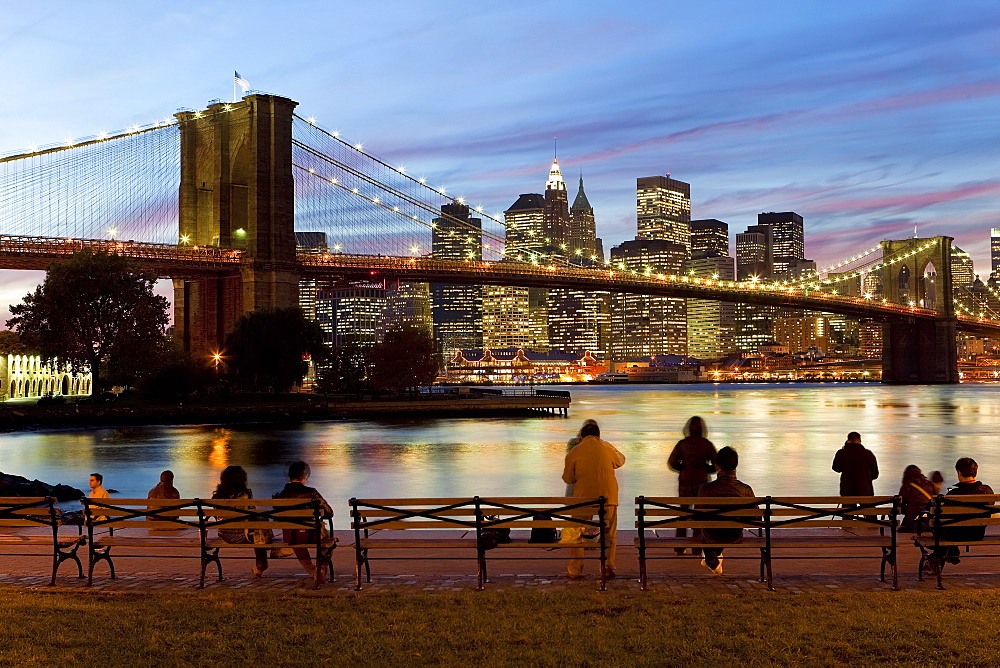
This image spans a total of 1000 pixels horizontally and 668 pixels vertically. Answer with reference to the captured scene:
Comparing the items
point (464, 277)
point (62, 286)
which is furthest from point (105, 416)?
point (464, 277)

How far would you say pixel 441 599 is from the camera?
324 inches

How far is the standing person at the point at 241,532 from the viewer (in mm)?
9297

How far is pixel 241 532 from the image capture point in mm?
10062

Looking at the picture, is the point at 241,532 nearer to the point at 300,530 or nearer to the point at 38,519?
the point at 300,530

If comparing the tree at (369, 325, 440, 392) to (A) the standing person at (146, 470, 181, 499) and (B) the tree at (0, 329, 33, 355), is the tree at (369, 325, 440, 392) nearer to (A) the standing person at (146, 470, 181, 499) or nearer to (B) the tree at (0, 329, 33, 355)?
(B) the tree at (0, 329, 33, 355)

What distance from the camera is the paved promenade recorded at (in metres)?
8.70

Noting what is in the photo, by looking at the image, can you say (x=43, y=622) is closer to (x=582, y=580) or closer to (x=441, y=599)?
(x=441, y=599)

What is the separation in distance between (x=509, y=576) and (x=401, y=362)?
6216 centimetres

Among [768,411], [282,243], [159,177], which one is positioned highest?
[159,177]

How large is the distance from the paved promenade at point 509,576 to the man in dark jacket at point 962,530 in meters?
0.17

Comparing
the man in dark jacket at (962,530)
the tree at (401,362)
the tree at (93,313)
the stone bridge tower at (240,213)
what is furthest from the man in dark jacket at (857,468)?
the tree at (401,362)

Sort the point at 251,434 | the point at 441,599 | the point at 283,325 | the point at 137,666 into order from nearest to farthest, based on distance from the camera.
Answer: the point at 137,666
the point at 441,599
the point at 251,434
the point at 283,325

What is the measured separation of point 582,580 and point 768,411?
69104mm

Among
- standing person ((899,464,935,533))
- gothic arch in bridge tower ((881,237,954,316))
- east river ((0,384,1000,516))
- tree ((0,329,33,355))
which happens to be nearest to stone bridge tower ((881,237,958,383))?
gothic arch in bridge tower ((881,237,954,316))
